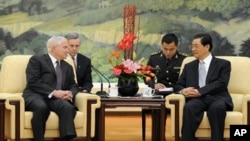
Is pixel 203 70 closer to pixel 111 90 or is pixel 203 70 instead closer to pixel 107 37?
pixel 111 90

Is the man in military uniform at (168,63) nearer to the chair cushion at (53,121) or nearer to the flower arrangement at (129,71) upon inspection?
the flower arrangement at (129,71)

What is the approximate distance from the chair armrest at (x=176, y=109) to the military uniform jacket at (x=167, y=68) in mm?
1112

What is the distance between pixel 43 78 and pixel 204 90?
1.72 meters

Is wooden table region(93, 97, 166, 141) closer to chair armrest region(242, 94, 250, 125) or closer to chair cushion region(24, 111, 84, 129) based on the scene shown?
chair cushion region(24, 111, 84, 129)

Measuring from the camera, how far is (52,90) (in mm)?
6578

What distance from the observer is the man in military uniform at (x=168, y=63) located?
7621mm

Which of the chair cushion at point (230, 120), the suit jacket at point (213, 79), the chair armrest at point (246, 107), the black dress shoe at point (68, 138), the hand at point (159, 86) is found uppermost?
the suit jacket at point (213, 79)

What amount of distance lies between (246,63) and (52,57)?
7.11 ft

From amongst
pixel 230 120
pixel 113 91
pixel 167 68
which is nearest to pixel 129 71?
pixel 113 91

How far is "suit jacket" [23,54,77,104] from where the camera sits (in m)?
6.57

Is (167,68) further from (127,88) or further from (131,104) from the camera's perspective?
(131,104)

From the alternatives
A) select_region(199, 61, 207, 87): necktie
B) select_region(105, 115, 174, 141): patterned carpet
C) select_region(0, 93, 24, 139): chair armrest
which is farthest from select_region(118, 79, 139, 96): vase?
select_region(105, 115, 174, 141): patterned carpet

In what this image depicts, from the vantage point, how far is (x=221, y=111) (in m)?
6.43

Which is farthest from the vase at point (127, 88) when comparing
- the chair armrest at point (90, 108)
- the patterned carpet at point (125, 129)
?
the patterned carpet at point (125, 129)
